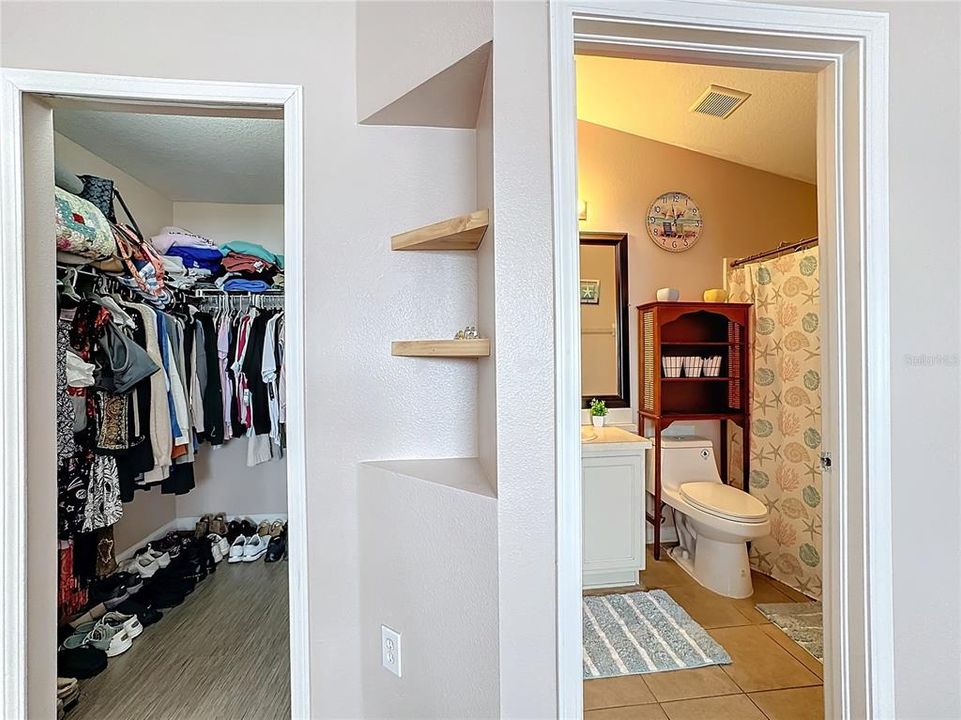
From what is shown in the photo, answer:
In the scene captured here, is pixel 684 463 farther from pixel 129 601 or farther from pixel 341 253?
pixel 129 601

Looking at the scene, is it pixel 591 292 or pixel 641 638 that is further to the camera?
pixel 591 292

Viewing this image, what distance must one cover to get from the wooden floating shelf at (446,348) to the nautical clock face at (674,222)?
225 cm

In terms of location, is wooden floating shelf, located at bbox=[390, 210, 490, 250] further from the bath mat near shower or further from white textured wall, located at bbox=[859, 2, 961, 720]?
the bath mat near shower

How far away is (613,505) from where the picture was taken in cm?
280

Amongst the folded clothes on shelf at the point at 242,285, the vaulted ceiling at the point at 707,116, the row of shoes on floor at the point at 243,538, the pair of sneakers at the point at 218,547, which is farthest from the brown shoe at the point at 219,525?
the vaulted ceiling at the point at 707,116

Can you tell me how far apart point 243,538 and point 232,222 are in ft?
6.79

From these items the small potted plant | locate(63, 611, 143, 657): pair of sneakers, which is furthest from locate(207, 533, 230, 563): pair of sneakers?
the small potted plant

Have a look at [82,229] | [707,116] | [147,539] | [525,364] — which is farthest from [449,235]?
[147,539]

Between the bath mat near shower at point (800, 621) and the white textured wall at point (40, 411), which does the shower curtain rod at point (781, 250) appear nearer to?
the bath mat near shower at point (800, 621)

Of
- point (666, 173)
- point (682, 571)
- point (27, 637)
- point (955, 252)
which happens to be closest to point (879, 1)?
point (955, 252)

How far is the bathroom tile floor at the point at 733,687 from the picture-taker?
6.22ft

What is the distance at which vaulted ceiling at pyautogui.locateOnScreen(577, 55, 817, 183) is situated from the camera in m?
2.39

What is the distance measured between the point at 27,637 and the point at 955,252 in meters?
2.69

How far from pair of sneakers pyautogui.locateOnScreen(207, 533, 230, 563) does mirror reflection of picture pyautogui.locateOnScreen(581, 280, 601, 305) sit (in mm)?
2573
